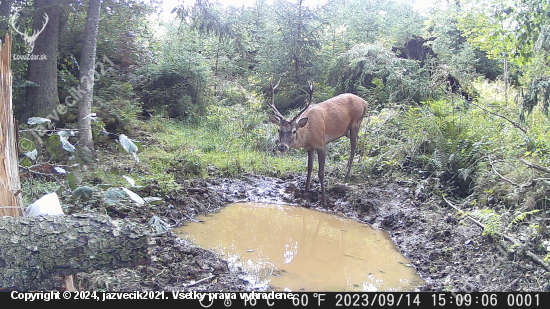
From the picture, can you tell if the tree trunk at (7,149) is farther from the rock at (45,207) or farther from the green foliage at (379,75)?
the green foliage at (379,75)

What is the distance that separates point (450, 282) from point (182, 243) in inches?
123

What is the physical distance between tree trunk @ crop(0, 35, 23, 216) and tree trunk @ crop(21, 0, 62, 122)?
517 centimetres

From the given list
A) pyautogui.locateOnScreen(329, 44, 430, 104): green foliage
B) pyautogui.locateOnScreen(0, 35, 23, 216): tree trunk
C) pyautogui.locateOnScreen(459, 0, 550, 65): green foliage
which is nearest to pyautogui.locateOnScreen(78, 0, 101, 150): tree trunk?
pyautogui.locateOnScreen(0, 35, 23, 216): tree trunk

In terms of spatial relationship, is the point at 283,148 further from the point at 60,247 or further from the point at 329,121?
the point at 60,247

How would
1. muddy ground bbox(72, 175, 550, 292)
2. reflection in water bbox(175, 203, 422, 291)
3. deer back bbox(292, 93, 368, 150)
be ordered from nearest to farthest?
muddy ground bbox(72, 175, 550, 292)
reflection in water bbox(175, 203, 422, 291)
deer back bbox(292, 93, 368, 150)

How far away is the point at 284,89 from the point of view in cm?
1309

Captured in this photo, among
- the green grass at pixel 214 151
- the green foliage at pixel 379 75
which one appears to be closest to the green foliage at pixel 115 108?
the green grass at pixel 214 151

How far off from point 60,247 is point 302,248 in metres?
3.18

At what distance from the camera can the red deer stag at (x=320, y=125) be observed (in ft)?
23.8

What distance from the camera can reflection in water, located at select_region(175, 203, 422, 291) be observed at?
446 centimetres

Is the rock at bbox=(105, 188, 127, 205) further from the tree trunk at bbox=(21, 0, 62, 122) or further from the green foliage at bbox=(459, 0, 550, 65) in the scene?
the tree trunk at bbox=(21, 0, 62, 122)

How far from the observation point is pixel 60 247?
306 centimetres

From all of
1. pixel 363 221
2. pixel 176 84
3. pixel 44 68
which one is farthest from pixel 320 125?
pixel 176 84

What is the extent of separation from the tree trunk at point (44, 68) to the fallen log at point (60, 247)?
6019 millimetres
